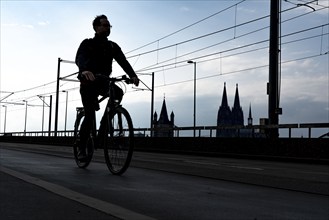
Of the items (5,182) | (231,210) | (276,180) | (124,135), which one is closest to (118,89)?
(124,135)

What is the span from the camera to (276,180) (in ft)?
22.3

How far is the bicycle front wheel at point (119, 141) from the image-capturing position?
612cm

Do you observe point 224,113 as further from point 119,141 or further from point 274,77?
point 119,141

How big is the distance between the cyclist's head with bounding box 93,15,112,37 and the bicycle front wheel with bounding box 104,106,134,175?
106 cm

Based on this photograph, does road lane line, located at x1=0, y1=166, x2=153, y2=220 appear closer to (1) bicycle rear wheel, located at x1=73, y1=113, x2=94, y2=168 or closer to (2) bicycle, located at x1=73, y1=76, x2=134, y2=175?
(2) bicycle, located at x1=73, y1=76, x2=134, y2=175

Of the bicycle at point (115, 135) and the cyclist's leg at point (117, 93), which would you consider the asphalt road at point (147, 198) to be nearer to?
the bicycle at point (115, 135)

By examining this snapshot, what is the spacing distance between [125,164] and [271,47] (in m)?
15.8

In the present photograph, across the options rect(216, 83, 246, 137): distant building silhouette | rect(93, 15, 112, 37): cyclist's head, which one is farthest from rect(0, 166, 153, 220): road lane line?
rect(216, 83, 246, 137): distant building silhouette

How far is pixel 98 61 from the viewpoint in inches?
253

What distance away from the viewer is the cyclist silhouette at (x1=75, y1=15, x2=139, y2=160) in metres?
6.37

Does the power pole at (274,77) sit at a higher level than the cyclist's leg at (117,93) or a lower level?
higher

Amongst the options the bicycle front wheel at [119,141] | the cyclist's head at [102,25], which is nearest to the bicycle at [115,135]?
the bicycle front wheel at [119,141]

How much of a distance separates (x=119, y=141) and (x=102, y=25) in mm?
1572

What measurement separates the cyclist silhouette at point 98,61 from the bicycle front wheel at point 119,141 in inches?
10.9
